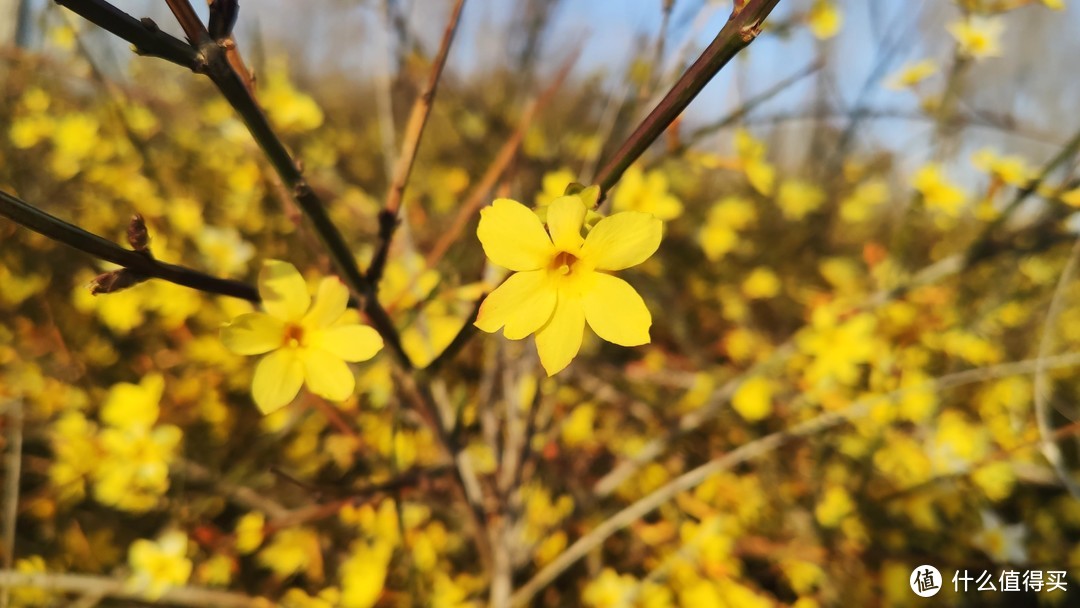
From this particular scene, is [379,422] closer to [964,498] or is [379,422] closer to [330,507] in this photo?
[330,507]

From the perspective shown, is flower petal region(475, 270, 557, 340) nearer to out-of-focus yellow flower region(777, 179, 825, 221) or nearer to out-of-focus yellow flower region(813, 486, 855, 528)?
out-of-focus yellow flower region(813, 486, 855, 528)

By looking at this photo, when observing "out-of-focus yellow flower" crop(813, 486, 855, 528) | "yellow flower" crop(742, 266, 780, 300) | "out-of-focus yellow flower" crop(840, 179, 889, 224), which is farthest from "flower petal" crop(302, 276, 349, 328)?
"out-of-focus yellow flower" crop(840, 179, 889, 224)

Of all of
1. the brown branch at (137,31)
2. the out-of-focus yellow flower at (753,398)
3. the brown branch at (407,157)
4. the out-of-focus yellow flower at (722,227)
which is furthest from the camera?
the out-of-focus yellow flower at (722,227)

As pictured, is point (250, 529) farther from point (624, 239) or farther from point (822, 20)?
point (822, 20)

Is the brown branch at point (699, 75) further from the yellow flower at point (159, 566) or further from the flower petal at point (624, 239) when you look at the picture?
the yellow flower at point (159, 566)

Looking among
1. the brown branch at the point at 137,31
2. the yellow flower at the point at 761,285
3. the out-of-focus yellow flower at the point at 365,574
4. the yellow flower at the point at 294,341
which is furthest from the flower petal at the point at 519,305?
the yellow flower at the point at 761,285

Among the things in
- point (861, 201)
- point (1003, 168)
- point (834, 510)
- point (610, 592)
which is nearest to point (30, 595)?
point (610, 592)
